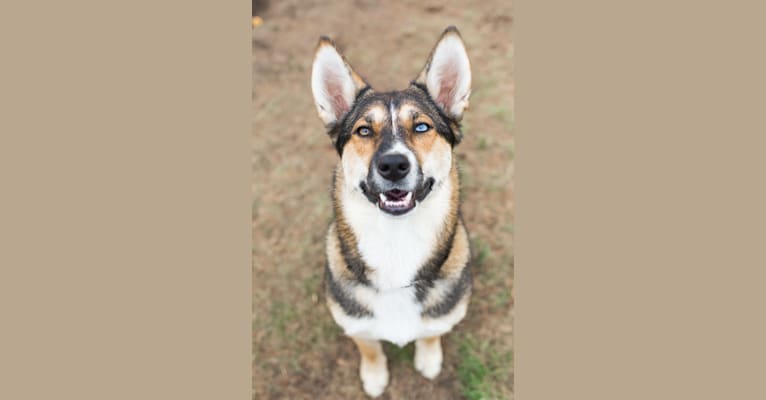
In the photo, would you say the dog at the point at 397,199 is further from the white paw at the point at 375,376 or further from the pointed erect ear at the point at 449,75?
the white paw at the point at 375,376

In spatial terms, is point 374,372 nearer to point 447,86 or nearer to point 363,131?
point 363,131

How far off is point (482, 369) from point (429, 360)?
0.56 metres

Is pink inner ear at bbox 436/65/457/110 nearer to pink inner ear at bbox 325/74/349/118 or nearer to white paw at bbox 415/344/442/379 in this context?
pink inner ear at bbox 325/74/349/118

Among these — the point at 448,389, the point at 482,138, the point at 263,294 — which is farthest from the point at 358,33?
the point at 448,389

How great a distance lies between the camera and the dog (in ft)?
12.4

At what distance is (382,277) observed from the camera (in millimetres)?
4164

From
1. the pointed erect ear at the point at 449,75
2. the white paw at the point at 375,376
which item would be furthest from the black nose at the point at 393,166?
the white paw at the point at 375,376

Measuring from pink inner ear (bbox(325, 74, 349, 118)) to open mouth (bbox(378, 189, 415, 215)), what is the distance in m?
0.98

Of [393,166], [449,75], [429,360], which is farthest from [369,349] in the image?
[449,75]

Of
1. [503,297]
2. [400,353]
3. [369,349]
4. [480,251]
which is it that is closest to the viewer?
[369,349]

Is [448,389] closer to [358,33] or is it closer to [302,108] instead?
[302,108]

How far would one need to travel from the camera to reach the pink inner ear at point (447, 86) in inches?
162

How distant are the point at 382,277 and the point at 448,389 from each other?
5.76 ft

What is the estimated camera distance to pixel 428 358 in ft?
16.9
